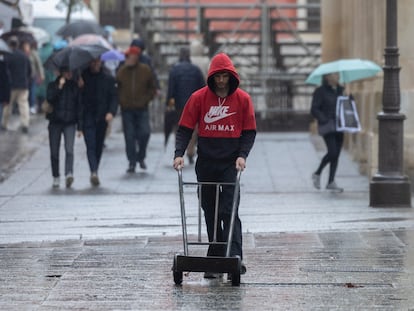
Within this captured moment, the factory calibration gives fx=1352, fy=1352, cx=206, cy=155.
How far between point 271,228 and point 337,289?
394 cm

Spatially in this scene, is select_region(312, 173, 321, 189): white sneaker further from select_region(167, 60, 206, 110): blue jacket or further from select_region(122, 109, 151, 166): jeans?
select_region(167, 60, 206, 110): blue jacket

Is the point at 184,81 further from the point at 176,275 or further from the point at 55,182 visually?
the point at 176,275

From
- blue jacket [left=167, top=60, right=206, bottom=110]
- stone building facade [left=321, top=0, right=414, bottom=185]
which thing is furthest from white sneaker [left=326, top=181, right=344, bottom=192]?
blue jacket [left=167, top=60, right=206, bottom=110]

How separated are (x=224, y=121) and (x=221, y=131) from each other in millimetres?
76

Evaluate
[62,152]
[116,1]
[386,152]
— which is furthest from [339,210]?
[116,1]

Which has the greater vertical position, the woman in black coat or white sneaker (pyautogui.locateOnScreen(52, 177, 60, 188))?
the woman in black coat

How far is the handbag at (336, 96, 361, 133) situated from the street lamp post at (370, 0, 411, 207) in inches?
80.7

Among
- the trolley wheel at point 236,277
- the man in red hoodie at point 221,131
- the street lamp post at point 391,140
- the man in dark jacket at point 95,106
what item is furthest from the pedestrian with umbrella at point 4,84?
the trolley wheel at point 236,277

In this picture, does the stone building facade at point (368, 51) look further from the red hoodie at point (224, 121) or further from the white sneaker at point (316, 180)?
the red hoodie at point (224, 121)

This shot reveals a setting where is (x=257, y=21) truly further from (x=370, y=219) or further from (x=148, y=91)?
(x=370, y=219)

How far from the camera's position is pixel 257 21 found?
3089 cm

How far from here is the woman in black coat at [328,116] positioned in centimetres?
1744

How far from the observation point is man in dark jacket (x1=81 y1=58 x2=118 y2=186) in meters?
18.0

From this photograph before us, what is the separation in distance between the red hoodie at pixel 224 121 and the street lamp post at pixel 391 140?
5.48m
